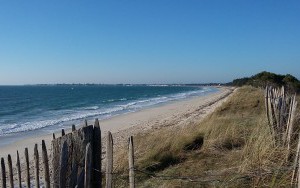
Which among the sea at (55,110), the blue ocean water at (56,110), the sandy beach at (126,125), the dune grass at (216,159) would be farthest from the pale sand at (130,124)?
the dune grass at (216,159)

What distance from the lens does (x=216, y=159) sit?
767cm

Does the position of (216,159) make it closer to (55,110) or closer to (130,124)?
(130,124)

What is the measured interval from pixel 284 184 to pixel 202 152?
3333 millimetres

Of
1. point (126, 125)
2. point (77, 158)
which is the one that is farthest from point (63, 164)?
point (126, 125)

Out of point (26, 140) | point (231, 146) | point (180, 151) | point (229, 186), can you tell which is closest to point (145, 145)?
point (180, 151)

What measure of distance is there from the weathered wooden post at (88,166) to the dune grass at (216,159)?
207 centimetres

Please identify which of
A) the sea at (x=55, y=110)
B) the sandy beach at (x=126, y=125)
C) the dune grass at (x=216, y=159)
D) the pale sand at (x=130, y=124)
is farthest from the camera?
the sea at (x=55, y=110)

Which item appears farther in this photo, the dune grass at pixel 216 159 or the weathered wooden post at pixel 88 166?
the dune grass at pixel 216 159

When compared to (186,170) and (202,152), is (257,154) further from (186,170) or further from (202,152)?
(202,152)

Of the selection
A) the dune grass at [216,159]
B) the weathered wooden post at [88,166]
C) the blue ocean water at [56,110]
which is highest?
the weathered wooden post at [88,166]

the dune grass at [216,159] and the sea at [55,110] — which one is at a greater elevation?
the dune grass at [216,159]

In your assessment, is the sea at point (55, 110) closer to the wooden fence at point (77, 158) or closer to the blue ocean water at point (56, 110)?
the blue ocean water at point (56, 110)

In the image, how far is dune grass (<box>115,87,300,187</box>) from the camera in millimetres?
5375

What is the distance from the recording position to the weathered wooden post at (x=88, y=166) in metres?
3.30
